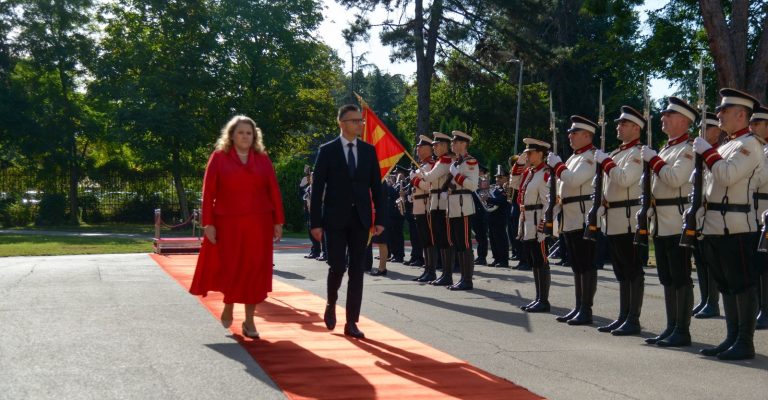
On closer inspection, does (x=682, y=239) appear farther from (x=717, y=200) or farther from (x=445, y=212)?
(x=445, y=212)

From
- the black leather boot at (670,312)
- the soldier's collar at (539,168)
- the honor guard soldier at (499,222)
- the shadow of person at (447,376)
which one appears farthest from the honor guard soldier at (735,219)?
the honor guard soldier at (499,222)

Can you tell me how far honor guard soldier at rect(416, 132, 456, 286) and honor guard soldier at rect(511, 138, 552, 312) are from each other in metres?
1.71

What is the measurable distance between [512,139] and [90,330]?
47.3 meters

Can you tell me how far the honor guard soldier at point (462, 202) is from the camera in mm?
12125

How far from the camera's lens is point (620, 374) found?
21.7ft

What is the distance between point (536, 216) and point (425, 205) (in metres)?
3.65

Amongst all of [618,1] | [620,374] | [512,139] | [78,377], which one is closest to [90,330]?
[78,377]

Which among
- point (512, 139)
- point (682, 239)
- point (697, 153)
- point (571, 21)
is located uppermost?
point (571, 21)

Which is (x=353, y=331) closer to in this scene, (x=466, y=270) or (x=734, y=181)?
(x=734, y=181)

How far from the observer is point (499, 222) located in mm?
17266

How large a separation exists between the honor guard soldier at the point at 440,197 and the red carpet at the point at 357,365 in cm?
342

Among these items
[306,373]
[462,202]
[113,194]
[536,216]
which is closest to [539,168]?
[536,216]

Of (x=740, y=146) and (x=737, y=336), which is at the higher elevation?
(x=740, y=146)

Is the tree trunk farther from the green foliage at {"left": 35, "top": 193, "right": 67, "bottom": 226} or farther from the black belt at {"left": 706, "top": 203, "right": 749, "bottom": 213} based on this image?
the black belt at {"left": 706, "top": 203, "right": 749, "bottom": 213}
